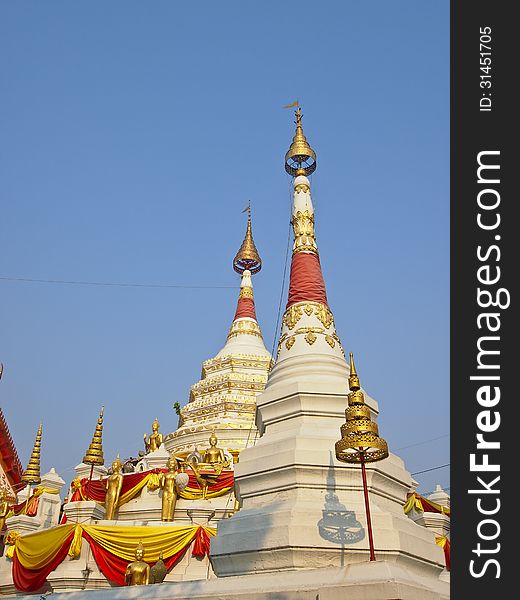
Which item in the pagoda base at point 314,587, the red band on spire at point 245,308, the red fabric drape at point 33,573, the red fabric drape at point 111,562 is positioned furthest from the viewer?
the red band on spire at point 245,308

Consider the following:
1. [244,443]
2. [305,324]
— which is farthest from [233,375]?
[305,324]

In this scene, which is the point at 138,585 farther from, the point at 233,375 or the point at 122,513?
the point at 233,375

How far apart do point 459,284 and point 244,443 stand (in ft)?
62.0

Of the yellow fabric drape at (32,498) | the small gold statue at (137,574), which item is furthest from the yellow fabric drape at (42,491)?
the small gold statue at (137,574)

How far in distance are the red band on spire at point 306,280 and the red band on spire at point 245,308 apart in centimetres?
1887

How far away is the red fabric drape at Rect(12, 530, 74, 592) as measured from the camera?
14836 millimetres

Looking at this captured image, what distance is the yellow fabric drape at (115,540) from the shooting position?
14734 millimetres

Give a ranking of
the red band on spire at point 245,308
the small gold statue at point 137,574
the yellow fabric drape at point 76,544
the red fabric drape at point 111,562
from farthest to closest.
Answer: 1. the red band on spire at point 245,308
2. the yellow fabric drape at point 76,544
3. the red fabric drape at point 111,562
4. the small gold statue at point 137,574

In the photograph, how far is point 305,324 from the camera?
48.1ft

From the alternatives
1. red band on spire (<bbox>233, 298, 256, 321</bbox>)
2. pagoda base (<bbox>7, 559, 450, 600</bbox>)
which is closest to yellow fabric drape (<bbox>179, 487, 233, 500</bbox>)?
pagoda base (<bbox>7, 559, 450, 600</bbox>)

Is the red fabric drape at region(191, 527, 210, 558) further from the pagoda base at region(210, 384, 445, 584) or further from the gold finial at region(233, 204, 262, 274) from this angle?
the gold finial at region(233, 204, 262, 274)

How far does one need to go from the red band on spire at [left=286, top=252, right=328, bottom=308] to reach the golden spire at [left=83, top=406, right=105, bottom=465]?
8859 millimetres

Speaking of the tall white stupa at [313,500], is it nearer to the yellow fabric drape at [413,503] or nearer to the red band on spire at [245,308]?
the yellow fabric drape at [413,503]

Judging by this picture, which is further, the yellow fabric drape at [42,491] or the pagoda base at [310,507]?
the yellow fabric drape at [42,491]
